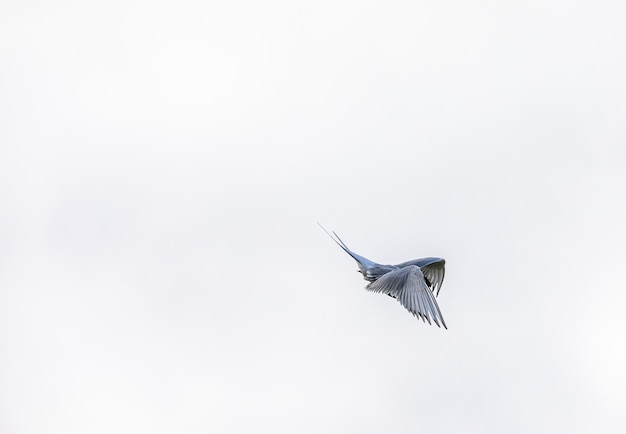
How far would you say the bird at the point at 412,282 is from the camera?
30906 mm

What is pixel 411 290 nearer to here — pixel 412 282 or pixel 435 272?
pixel 412 282

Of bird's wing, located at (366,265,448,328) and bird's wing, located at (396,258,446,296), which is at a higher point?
bird's wing, located at (396,258,446,296)

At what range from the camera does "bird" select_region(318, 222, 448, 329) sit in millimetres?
30906

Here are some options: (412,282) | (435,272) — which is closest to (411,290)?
(412,282)

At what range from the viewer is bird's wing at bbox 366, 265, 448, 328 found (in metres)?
30.8

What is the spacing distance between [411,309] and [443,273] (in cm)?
674

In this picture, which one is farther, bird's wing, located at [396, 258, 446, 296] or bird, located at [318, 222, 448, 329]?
bird's wing, located at [396, 258, 446, 296]

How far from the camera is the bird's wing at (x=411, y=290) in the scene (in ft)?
101

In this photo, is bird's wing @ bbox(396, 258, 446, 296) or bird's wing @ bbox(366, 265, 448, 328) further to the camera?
bird's wing @ bbox(396, 258, 446, 296)

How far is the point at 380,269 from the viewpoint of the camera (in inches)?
1373

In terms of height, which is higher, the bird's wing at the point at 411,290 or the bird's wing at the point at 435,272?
the bird's wing at the point at 435,272

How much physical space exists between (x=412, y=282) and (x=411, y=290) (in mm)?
490

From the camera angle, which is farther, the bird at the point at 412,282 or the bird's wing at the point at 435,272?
the bird's wing at the point at 435,272

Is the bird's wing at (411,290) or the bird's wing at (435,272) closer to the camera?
the bird's wing at (411,290)
